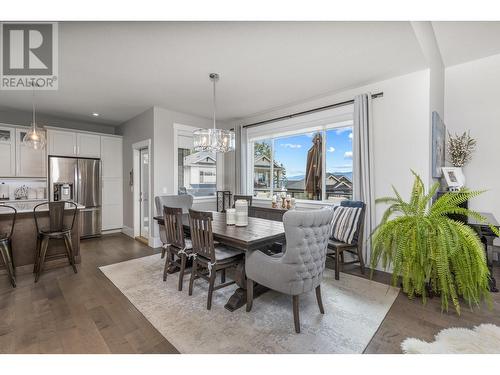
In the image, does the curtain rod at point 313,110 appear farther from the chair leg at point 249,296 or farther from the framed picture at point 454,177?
the chair leg at point 249,296

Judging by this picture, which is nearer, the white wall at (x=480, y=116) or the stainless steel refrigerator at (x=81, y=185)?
the white wall at (x=480, y=116)

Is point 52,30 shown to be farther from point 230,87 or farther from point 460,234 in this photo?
point 460,234

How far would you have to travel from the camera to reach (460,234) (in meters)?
2.01

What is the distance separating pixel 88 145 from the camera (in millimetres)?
5035

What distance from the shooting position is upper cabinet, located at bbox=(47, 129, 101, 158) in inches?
183

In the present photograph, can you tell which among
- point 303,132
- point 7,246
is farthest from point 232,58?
point 7,246

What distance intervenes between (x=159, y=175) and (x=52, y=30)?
8.40ft

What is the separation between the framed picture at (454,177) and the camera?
121 inches

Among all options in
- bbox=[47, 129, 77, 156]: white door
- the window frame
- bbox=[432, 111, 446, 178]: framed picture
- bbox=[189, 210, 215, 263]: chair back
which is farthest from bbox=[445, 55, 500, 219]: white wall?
bbox=[47, 129, 77, 156]: white door

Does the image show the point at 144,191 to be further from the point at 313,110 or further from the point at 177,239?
the point at 313,110

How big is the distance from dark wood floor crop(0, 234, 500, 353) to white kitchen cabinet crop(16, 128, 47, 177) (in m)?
2.51

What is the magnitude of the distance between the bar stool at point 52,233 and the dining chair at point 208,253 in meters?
2.01

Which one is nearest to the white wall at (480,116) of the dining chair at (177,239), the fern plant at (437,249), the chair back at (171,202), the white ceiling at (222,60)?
the white ceiling at (222,60)
